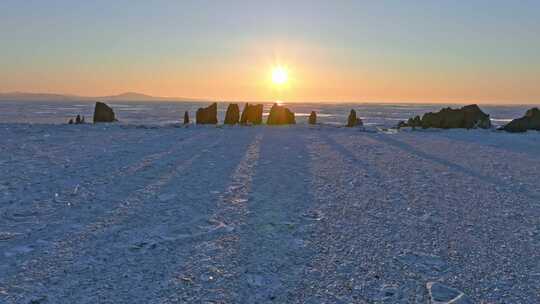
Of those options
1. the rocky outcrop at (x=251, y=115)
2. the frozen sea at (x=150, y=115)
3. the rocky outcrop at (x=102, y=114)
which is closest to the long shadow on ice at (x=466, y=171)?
the rocky outcrop at (x=251, y=115)

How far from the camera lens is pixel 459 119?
3319 centimetres

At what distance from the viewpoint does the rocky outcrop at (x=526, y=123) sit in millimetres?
28286

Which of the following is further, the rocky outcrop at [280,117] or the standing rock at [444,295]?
the rocky outcrop at [280,117]

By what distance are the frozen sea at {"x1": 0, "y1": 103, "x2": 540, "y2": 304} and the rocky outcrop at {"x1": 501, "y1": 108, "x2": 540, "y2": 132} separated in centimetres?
2019

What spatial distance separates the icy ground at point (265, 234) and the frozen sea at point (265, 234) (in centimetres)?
2

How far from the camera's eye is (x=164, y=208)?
7.04 m

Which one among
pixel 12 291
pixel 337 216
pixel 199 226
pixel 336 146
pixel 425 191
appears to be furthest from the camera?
pixel 336 146

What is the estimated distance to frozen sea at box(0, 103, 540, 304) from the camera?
4137 millimetres

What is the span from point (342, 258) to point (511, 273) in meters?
2.00

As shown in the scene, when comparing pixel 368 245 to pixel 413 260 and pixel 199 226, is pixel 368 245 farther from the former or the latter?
pixel 199 226

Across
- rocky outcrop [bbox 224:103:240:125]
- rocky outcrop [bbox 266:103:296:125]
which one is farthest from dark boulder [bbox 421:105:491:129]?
rocky outcrop [bbox 224:103:240:125]

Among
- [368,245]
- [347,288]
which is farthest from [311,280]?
[368,245]

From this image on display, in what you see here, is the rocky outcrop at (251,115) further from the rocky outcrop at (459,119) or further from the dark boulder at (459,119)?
the dark boulder at (459,119)

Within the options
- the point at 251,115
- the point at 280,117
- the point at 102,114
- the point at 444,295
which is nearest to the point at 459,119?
the point at 280,117
